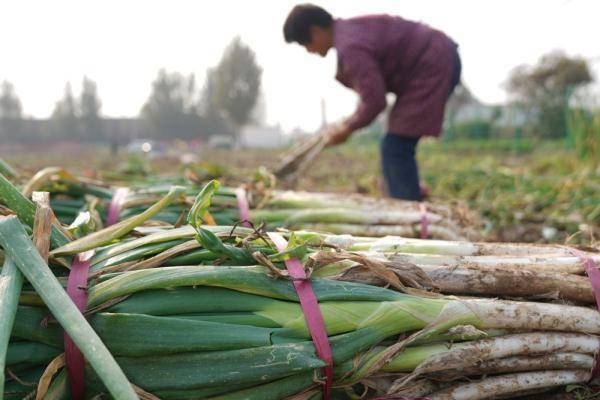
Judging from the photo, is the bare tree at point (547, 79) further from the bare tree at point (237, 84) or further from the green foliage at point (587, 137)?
the bare tree at point (237, 84)

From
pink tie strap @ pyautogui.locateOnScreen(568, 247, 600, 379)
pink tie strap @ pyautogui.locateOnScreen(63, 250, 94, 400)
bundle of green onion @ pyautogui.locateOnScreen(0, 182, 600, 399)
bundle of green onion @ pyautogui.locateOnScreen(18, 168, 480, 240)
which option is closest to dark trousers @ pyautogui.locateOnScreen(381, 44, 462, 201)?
bundle of green onion @ pyautogui.locateOnScreen(18, 168, 480, 240)

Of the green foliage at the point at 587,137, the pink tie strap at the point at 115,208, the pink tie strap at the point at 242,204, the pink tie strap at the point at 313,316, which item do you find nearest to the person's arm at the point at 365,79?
the pink tie strap at the point at 242,204

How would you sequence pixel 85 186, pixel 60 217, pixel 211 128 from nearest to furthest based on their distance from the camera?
pixel 60 217, pixel 85 186, pixel 211 128

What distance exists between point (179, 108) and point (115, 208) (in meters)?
57.3

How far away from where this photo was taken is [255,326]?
1.33 m

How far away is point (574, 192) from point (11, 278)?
17.8 ft

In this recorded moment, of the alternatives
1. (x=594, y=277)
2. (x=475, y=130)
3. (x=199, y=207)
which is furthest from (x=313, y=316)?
(x=475, y=130)

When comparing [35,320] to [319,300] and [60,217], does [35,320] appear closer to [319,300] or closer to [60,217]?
[319,300]

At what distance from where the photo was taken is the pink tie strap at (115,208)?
2609mm

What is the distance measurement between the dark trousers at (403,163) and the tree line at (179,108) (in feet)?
154

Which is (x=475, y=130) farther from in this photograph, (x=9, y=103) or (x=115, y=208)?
(x=9, y=103)

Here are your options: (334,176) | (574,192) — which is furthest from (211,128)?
(574,192)

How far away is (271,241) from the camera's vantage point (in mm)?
1525

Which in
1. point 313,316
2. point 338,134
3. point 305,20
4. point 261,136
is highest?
point 305,20
